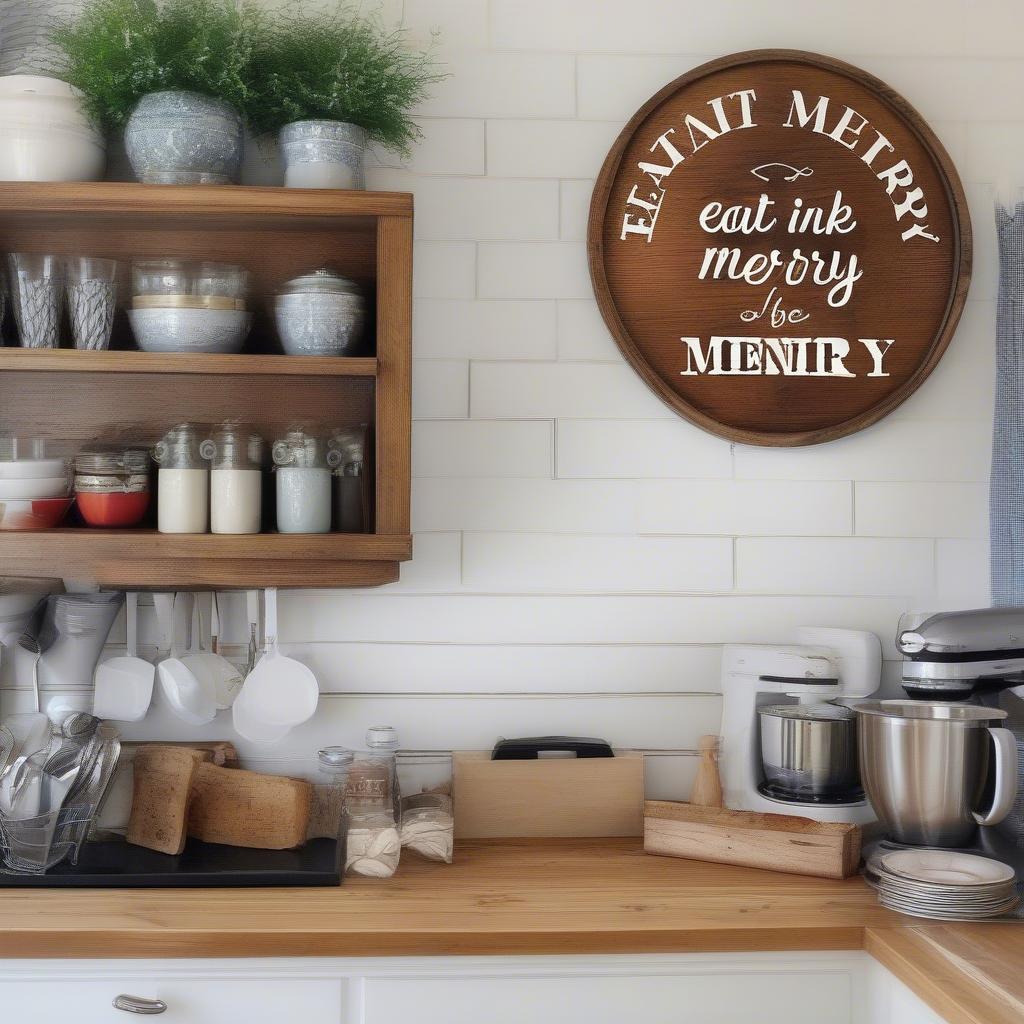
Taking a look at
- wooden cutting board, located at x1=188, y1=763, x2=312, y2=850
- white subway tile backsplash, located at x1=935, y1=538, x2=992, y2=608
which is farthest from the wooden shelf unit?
white subway tile backsplash, located at x1=935, y1=538, x2=992, y2=608

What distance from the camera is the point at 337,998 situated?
1.53 m

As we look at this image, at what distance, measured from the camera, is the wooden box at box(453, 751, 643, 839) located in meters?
1.92

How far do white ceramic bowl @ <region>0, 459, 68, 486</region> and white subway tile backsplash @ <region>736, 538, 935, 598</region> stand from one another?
4.00ft

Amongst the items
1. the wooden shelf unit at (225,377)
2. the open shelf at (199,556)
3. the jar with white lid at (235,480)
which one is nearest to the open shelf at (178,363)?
the wooden shelf unit at (225,377)

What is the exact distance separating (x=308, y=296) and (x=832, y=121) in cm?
104

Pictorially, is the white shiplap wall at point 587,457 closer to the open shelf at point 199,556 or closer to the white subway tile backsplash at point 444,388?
the white subway tile backsplash at point 444,388

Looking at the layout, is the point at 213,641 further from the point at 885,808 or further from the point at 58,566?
the point at 885,808

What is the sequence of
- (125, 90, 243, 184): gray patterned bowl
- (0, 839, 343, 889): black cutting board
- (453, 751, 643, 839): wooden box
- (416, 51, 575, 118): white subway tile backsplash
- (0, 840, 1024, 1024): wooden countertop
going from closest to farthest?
(0, 840, 1024, 1024): wooden countertop < (0, 839, 343, 889): black cutting board < (125, 90, 243, 184): gray patterned bowl < (453, 751, 643, 839): wooden box < (416, 51, 575, 118): white subway tile backsplash

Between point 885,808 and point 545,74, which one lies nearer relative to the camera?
point 885,808

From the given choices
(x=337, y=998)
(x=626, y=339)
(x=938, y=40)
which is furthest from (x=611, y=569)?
(x=938, y=40)

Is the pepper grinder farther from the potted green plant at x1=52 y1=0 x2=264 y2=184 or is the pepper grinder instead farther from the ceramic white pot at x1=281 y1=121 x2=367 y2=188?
the potted green plant at x1=52 y1=0 x2=264 y2=184

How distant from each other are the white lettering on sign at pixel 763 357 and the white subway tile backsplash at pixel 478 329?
288 millimetres

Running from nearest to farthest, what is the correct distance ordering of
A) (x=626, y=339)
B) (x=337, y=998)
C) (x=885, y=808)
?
(x=337, y=998) < (x=885, y=808) < (x=626, y=339)

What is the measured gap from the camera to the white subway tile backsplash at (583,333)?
2037mm
